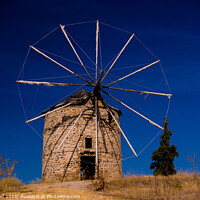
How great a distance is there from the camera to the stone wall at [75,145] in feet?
48.6

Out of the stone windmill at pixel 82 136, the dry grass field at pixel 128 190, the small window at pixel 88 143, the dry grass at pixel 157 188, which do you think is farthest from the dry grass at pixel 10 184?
the small window at pixel 88 143

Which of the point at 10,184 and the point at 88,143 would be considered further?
the point at 88,143

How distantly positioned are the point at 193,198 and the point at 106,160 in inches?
297

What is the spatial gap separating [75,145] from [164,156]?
837 cm

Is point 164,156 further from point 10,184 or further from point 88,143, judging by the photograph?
point 10,184

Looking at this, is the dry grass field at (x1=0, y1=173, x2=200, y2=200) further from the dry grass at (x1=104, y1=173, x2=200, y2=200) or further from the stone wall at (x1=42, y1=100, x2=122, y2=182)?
the stone wall at (x1=42, y1=100, x2=122, y2=182)

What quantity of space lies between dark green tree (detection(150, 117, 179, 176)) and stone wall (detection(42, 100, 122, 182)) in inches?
186

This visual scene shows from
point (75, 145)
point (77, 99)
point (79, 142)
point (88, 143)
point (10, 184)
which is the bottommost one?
point (10, 184)

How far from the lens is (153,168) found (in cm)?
2002

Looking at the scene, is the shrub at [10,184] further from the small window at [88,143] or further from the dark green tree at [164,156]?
the dark green tree at [164,156]

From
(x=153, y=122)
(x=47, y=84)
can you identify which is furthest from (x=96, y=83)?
(x=153, y=122)

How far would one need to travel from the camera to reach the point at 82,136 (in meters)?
15.4

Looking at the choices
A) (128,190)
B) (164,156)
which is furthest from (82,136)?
(164,156)

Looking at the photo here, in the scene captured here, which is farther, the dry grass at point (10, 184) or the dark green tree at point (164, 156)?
the dark green tree at point (164, 156)
